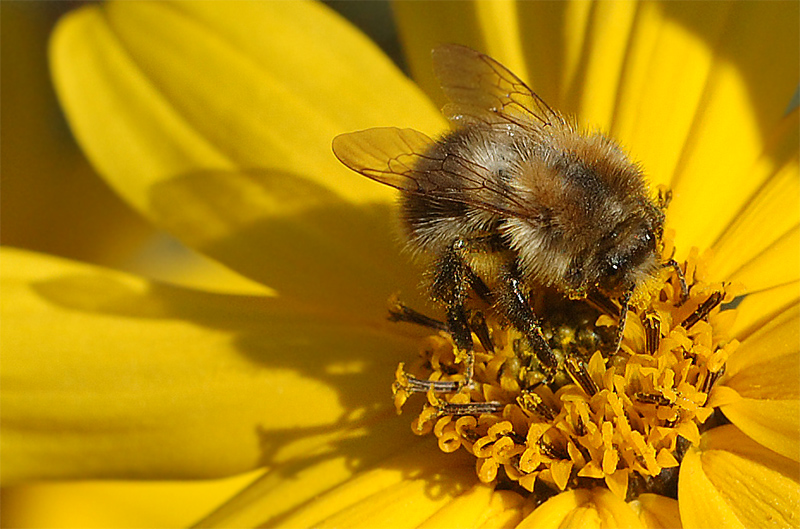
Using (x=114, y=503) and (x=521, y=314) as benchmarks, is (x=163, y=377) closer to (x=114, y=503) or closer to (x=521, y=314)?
(x=521, y=314)

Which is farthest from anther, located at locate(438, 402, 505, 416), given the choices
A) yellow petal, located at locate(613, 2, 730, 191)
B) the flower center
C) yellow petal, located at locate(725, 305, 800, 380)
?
yellow petal, located at locate(613, 2, 730, 191)

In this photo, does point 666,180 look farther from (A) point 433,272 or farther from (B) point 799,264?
(A) point 433,272

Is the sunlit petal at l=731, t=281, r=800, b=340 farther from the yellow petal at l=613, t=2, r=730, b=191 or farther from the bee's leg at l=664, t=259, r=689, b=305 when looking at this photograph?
the yellow petal at l=613, t=2, r=730, b=191

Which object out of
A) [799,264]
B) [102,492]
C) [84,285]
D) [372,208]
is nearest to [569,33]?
[372,208]

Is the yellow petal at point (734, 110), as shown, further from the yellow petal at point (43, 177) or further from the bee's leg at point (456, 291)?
the yellow petal at point (43, 177)

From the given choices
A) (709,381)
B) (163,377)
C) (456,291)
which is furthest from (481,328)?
(163,377)

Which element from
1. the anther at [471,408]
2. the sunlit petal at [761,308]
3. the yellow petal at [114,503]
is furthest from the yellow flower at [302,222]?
the yellow petal at [114,503]
